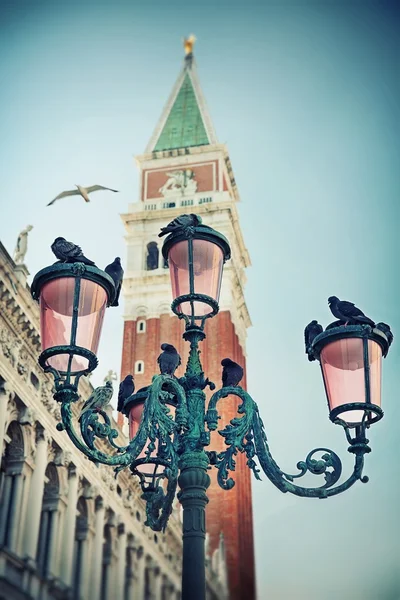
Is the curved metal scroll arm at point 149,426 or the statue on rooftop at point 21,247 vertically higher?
the statue on rooftop at point 21,247

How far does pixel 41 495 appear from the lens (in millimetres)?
18750

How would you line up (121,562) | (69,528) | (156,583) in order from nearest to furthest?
(69,528), (121,562), (156,583)

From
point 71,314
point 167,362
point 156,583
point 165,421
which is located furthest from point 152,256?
point 71,314

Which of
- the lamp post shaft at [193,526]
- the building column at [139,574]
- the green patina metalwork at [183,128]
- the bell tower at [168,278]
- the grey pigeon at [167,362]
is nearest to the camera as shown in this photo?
the lamp post shaft at [193,526]

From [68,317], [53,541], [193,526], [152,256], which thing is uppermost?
[152,256]

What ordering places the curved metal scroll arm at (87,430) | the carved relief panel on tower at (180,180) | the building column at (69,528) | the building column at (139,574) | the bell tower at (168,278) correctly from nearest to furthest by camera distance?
the curved metal scroll arm at (87,430) → the building column at (69,528) → the building column at (139,574) → the bell tower at (168,278) → the carved relief panel on tower at (180,180)

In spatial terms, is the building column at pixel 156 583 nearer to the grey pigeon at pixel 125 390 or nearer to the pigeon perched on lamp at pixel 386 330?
the grey pigeon at pixel 125 390

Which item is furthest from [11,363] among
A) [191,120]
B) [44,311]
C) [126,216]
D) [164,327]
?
[191,120]

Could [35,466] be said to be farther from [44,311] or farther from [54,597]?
[44,311]

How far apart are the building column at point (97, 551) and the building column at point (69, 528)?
2280 mm

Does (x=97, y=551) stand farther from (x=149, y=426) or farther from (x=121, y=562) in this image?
(x=149, y=426)

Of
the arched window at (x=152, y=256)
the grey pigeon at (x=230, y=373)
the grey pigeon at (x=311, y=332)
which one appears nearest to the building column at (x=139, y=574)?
the arched window at (x=152, y=256)

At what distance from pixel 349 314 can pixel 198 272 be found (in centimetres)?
126

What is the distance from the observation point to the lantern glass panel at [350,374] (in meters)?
6.32
